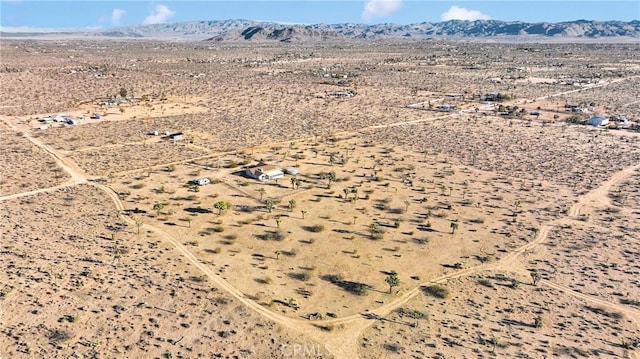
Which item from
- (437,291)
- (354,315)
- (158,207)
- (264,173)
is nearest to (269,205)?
(264,173)

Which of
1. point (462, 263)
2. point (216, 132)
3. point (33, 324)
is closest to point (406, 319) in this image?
point (462, 263)

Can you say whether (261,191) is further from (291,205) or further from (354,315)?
(354,315)

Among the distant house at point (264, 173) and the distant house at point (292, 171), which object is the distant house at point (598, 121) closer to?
the distant house at point (292, 171)

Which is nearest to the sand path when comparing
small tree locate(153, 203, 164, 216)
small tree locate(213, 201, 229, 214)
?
small tree locate(153, 203, 164, 216)

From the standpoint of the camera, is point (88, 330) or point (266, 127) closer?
point (88, 330)

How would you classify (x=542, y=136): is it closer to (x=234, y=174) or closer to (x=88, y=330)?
(x=234, y=174)

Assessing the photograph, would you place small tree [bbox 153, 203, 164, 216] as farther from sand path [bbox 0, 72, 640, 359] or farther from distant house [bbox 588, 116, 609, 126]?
distant house [bbox 588, 116, 609, 126]

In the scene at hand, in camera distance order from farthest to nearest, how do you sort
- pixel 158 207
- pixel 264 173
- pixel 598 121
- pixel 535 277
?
pixel 598 121, pixel 264 173, pixel 158 207, pixel 535 277
